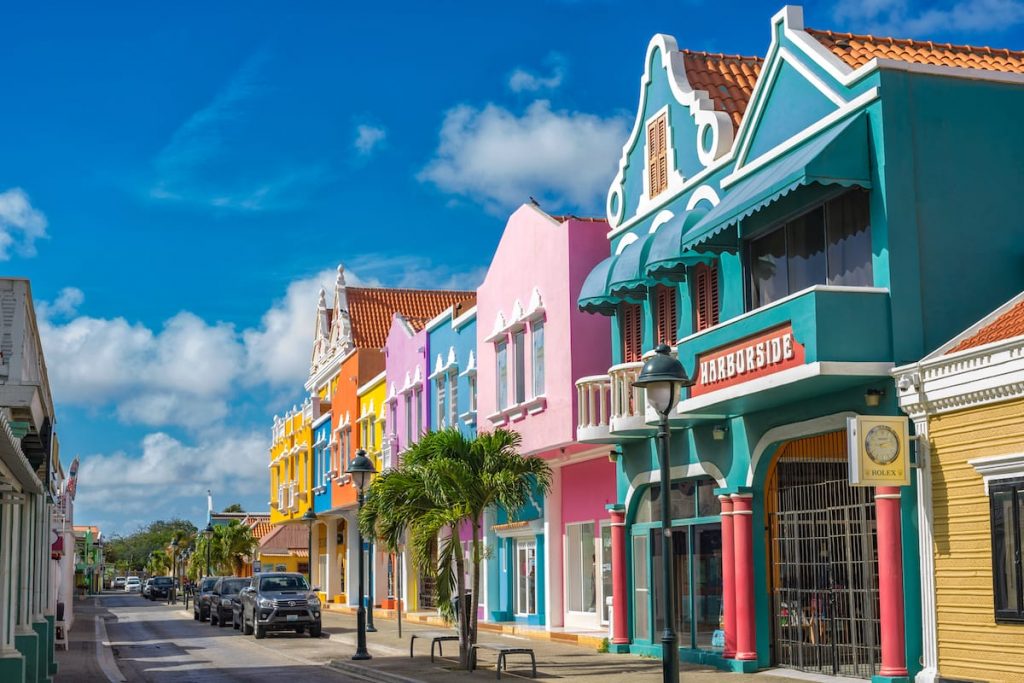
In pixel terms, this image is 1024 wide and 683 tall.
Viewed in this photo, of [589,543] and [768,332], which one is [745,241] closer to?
[768,332]

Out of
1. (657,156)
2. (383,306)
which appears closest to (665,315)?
(657,156)

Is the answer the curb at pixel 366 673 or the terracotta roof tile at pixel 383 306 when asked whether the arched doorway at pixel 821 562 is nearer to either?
the curb at pixel 366 673

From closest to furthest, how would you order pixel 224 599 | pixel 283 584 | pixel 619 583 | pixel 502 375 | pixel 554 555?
pixel 619 583 → pixel 554 555 → pixel 502 375 → pixel 283 584 → pixel 224 599

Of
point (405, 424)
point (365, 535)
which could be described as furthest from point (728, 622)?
point (405, 424)

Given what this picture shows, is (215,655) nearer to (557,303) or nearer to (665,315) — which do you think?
(557,303)

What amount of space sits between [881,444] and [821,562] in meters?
3.25

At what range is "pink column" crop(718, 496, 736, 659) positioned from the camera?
19219mm

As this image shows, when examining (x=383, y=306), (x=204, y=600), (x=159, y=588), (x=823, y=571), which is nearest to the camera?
(x=823, y=571)

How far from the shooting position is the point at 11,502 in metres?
13.4

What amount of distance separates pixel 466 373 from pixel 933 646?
19.6 m

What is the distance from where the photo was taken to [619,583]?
Result: 76.2 ft

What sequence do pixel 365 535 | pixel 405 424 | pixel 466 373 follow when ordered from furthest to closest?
pixel 405 424
pixel 466 373
pixel 365 535

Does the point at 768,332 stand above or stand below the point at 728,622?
above

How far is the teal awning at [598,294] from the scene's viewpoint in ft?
73.6
